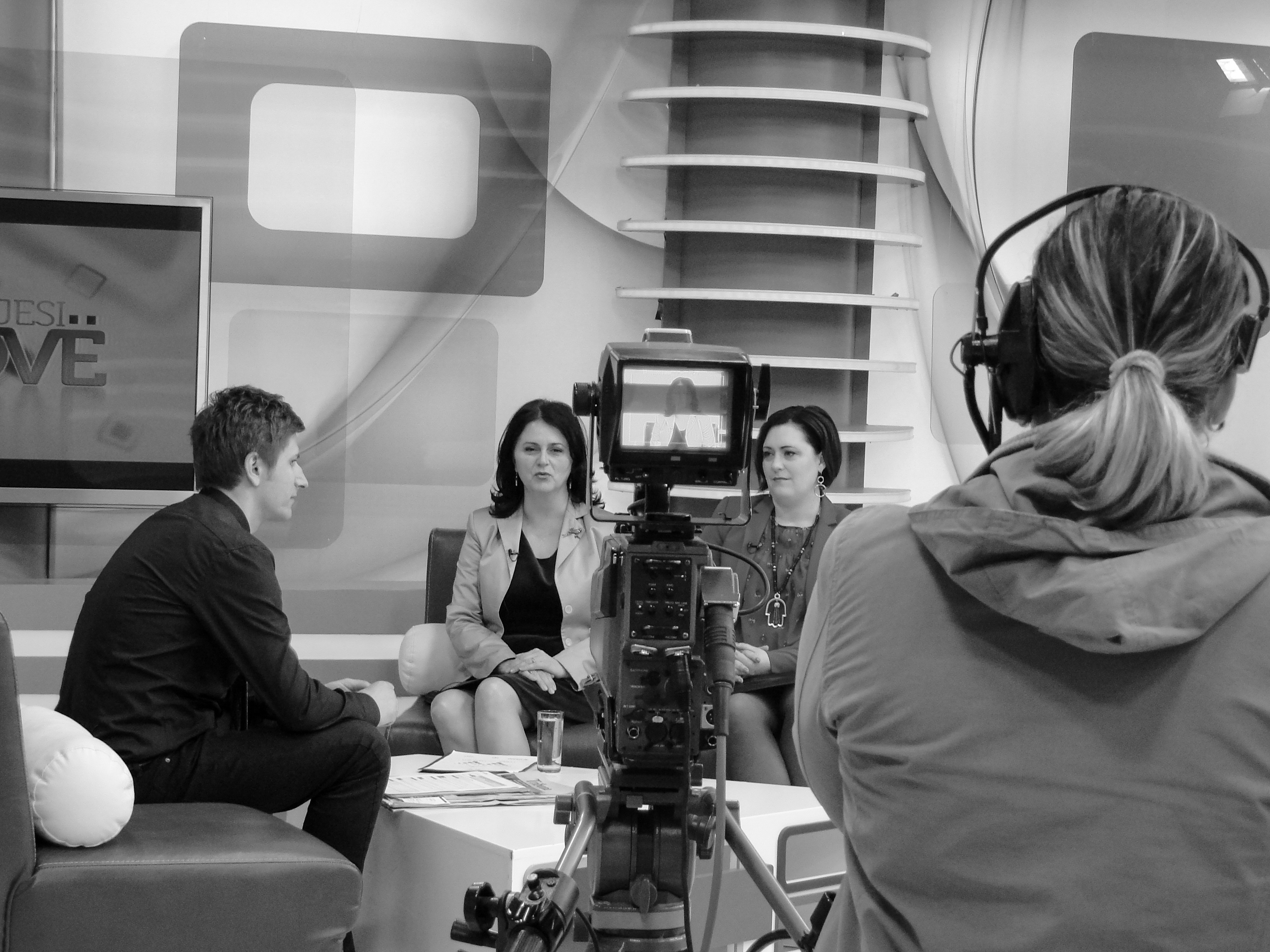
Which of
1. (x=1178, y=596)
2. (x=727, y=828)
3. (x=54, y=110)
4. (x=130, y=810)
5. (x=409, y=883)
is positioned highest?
(x=54, y=110)

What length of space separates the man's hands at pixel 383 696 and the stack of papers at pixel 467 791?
16 cm

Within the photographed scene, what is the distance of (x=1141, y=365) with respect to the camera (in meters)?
0.74

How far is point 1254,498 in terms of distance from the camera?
77 cm

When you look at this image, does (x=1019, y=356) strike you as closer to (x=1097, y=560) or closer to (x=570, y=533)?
(x=1097, y=560)

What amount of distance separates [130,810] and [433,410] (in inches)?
82.0

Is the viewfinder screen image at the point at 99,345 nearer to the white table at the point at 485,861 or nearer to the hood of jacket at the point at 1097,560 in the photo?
the white table at the point at 485,861

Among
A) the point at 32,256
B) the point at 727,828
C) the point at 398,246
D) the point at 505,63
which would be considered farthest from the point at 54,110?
the point at 727,828

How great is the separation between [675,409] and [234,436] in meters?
1.27

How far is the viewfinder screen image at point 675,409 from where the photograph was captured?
1.58 m

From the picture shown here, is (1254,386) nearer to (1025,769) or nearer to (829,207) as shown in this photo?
(829,207)

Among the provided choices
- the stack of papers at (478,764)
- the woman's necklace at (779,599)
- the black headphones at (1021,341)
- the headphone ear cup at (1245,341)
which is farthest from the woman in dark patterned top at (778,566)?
the headphone ear cup at (1245,341)

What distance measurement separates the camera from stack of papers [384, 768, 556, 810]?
243 cm

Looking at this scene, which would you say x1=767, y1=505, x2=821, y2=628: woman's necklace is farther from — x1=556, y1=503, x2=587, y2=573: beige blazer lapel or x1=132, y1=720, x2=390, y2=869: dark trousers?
x1=132, y1=720, x2=390, y2=869: dark trousers

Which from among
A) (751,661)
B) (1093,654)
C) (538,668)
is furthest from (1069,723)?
(538,668)
